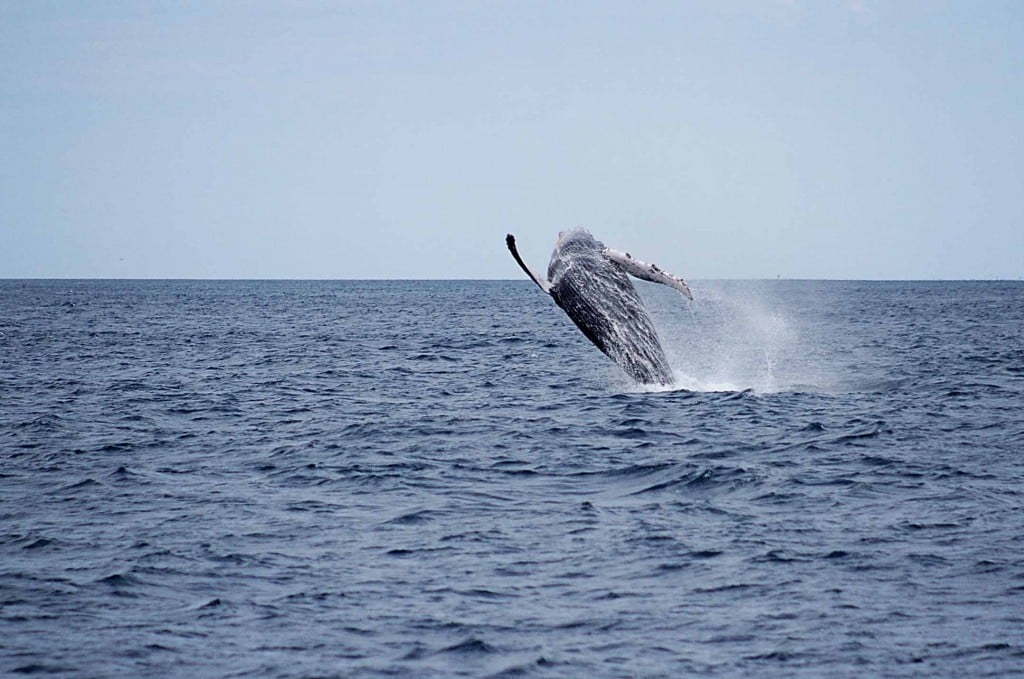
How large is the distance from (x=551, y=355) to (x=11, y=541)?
23.7 metres

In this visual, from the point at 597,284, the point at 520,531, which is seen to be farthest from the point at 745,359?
the point at 520,531

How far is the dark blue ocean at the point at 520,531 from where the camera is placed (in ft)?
26.1

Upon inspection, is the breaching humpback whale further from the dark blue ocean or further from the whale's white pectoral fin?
the dark blue ocean

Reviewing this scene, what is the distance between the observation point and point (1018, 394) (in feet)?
68.3

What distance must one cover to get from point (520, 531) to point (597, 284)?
494 centimetres

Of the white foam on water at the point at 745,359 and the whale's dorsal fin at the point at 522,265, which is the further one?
the white foam on water at the point at 745,359

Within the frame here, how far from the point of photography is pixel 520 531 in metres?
10.8

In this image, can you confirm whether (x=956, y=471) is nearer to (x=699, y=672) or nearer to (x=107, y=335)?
(x=699, y=672)

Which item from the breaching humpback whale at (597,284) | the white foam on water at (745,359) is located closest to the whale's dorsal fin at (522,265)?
the breaching humpback whale at (597,284)

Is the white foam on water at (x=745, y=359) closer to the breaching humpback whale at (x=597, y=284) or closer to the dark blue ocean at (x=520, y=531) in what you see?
the dark blue ocean at (x=520, y=531)

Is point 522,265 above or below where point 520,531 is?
above

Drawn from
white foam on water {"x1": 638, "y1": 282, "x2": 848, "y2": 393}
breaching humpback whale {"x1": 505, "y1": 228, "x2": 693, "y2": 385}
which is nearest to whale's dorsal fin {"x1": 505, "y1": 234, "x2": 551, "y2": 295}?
breaching humpback whale {"x1": 505, "y1": 228, "x2": 693, "y2": 385}

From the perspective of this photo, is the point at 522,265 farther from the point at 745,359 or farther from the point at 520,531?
the point at 745,359

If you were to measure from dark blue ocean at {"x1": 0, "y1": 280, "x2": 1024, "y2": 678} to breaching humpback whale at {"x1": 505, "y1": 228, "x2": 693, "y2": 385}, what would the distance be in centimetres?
152
